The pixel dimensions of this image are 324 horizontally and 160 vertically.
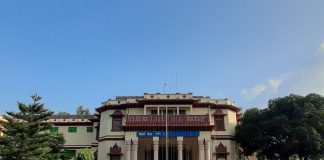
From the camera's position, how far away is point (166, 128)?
42594 mm

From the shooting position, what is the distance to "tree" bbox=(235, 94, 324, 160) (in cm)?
4272

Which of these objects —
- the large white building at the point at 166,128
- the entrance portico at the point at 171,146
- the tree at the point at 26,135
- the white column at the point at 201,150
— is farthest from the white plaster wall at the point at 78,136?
the white column at the point at 201,150

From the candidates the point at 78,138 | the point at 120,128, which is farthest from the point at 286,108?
the point at 78,138

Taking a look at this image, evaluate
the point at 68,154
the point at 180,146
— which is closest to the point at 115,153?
the point at 180,146

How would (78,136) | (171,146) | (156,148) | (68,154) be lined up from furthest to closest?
(78,136) < (68,154) < (171,146) < (156,148)

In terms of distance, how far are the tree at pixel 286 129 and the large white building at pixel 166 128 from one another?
264 centimetres

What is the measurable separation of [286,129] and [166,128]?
1370cm

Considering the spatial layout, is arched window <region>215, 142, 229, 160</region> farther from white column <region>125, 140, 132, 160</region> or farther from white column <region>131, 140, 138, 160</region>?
A: white column <region>125, 140, 132, 160</region>

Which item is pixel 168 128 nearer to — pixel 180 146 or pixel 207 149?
pixel 180 146

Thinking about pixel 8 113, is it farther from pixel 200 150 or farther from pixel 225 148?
pixel 225 148

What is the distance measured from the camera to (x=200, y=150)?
42719 mm

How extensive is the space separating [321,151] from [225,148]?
1102 centimetres

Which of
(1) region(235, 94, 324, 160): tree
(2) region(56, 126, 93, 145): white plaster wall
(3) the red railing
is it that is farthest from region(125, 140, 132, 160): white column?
(1) region(235, 94, 324, 160): tree

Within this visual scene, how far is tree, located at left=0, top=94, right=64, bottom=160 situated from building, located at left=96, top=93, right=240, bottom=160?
832 cm
